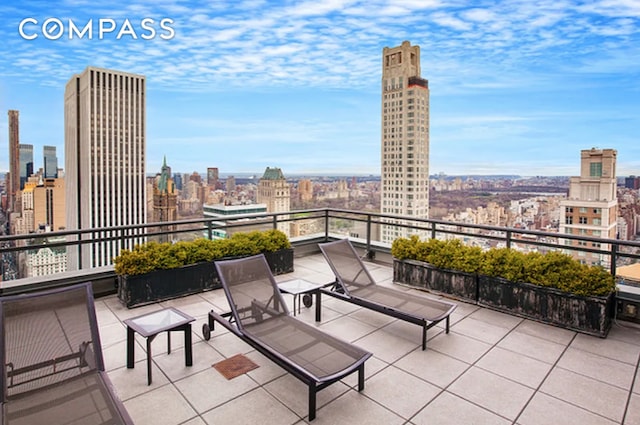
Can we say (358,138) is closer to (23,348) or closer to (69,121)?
(69,121)

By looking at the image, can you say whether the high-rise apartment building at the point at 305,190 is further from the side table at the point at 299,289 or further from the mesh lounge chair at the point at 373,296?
the side table at the point at 299,289

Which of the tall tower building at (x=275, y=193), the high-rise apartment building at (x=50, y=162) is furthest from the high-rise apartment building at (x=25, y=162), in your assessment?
the tall tower building at (x=275, y=193)

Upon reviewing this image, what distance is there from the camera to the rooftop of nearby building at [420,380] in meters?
2.63

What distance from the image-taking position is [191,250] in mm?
5496

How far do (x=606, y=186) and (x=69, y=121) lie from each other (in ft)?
50.5

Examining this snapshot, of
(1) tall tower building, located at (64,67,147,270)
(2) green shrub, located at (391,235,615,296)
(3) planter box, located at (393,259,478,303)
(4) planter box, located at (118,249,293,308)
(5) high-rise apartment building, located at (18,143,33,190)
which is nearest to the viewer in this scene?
(2) green shrub, located at (391,235,615,296)

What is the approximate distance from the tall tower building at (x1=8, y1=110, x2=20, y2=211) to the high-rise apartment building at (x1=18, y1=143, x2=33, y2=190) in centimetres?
6

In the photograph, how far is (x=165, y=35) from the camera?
9195mm

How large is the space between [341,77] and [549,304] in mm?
14710

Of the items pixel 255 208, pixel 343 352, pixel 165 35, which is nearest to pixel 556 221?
pixel 343 352

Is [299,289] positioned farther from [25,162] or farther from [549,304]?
[25,162]

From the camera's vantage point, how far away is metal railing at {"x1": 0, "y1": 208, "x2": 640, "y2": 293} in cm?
457

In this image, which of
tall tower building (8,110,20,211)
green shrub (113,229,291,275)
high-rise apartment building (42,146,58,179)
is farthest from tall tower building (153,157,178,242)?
high-rise apartment building (42,146,58,179)

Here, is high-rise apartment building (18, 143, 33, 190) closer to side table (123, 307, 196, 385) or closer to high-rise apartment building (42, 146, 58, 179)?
high-rise apartment building (42, 146, 58, 179)
